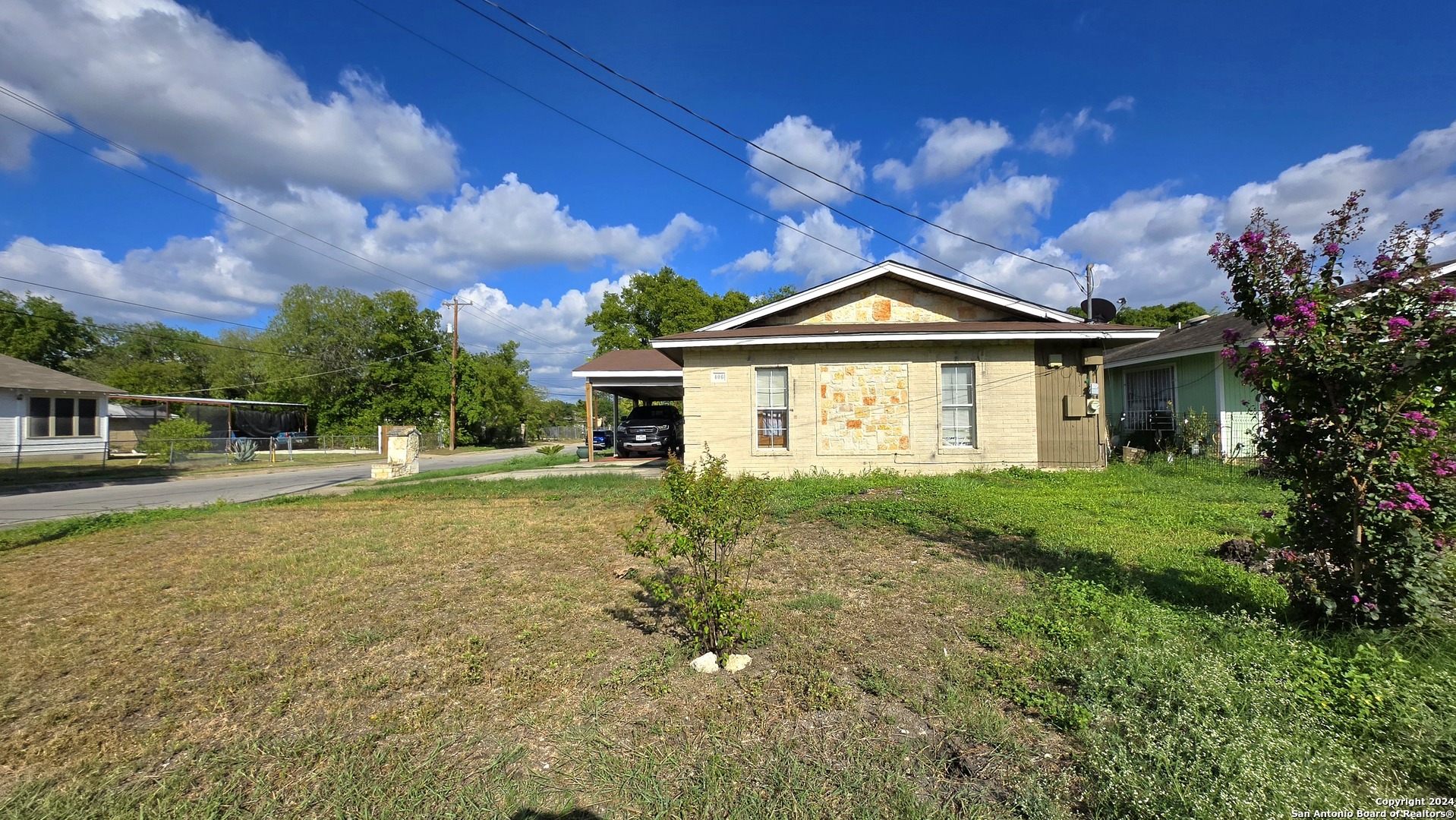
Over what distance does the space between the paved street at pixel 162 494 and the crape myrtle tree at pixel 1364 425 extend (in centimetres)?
1533

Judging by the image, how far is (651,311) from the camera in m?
41.3

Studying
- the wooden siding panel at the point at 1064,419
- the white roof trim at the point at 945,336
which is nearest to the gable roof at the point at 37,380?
the white roof trim at the point at 945,336

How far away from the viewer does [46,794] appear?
91.3 inches

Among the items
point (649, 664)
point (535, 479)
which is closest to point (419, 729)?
point (649, 664)

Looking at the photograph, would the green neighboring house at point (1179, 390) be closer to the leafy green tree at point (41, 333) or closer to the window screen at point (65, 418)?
the window screen at point (65, 418)

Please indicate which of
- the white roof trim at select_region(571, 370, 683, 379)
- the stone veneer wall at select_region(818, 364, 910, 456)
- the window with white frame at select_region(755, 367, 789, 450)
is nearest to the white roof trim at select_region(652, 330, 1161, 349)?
the stone veneer wall at select_region(818, 364, 910, 456)

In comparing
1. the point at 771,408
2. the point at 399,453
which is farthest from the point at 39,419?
the point at 771,408

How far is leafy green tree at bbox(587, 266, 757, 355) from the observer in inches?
1604

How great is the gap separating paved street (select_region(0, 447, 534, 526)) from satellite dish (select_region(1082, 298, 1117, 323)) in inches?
791

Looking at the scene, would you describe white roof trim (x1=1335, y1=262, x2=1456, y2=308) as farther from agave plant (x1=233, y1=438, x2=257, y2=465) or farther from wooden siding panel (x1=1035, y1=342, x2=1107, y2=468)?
agave plant (x1=233, y1=438, x2=257, y2=465)

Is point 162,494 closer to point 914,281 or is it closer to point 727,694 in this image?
point 727,694

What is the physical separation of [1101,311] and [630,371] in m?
12.8

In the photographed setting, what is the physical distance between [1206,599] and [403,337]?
41.6 meters

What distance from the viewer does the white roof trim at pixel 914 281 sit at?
11.2 meters
